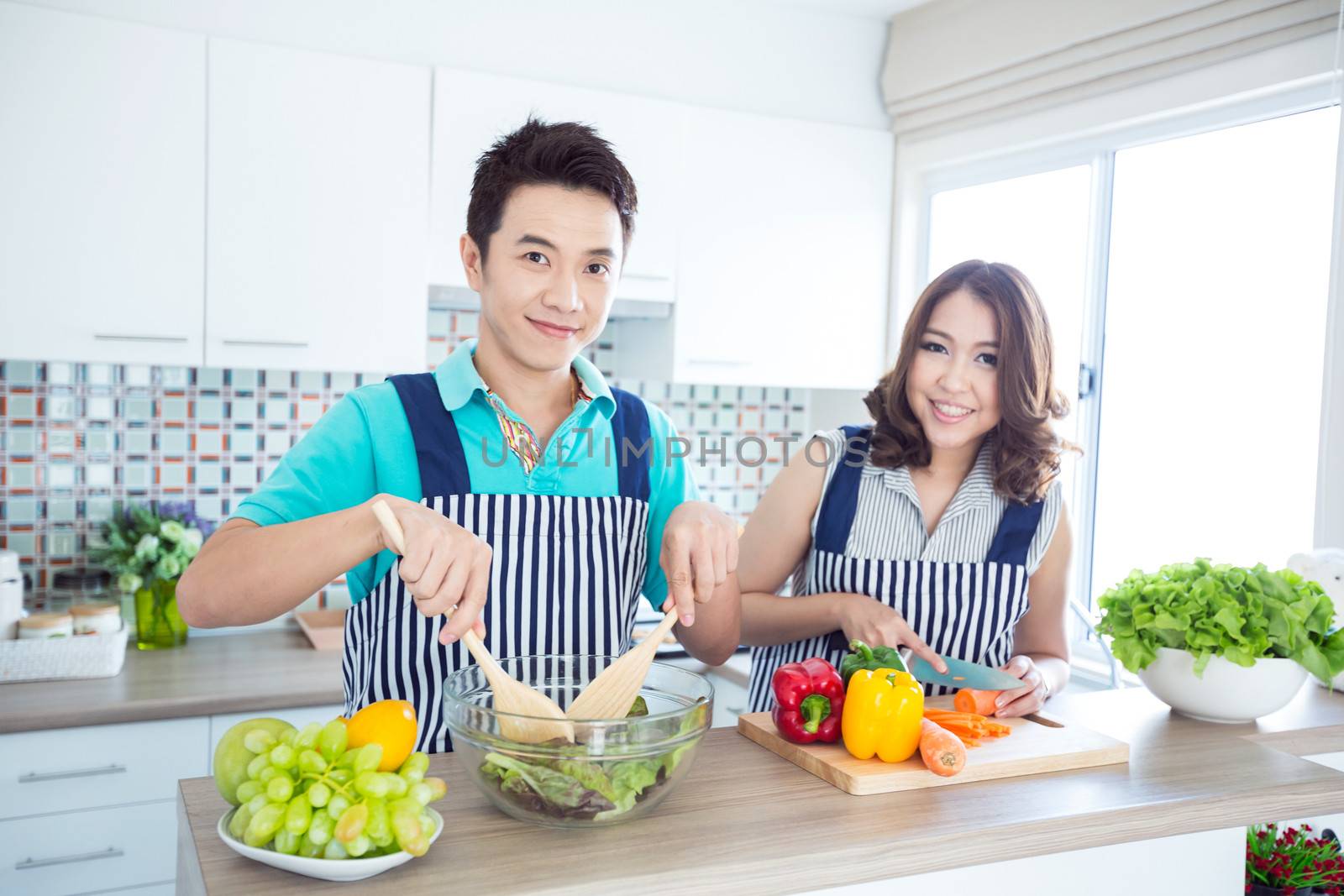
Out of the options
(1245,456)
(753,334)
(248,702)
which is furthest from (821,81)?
(248,702)

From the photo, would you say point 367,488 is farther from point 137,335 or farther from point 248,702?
point 137,335

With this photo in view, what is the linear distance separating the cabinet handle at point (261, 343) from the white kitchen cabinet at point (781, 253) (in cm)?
98

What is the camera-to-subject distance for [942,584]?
183 centimetres

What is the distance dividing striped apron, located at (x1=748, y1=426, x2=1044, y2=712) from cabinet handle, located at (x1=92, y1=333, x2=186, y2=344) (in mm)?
1491

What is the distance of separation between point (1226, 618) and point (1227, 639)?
0.13 ft

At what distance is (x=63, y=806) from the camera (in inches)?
87.8

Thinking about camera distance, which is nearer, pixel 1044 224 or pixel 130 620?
pixel 130 620

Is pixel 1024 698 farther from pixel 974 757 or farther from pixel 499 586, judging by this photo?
pixel 499 586

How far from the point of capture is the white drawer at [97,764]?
218 cm

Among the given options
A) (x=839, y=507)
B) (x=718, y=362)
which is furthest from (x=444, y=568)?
(x=718, y=362)

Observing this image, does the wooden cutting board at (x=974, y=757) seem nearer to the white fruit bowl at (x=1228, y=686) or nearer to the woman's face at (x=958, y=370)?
the white fruit bowl at (x=1228, y=686)

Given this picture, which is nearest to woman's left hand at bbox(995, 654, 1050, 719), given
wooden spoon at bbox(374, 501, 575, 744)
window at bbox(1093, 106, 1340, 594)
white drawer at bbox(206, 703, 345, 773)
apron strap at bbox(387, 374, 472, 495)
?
wooden spoon at bbox(374, 501, 575, 744)

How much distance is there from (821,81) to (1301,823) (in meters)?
2.32

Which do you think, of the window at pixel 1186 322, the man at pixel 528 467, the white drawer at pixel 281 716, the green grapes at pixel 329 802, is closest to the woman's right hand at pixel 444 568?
the green grapes at pixel 329 802
